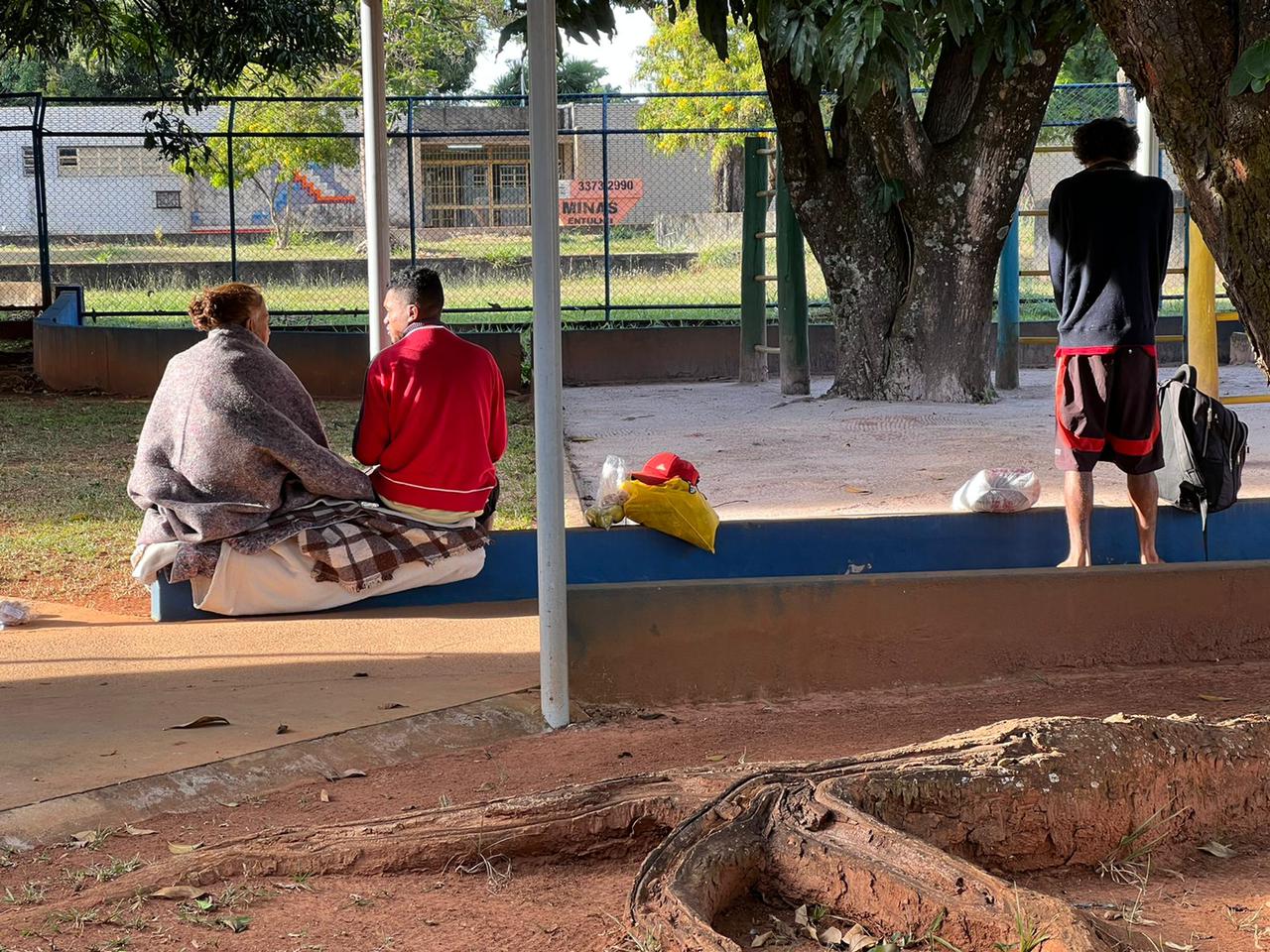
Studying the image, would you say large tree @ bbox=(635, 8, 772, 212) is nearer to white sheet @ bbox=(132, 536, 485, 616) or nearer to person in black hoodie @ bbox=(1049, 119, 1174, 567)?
person in black hoodie @ bbox=(1049, 119, 1174, 567)

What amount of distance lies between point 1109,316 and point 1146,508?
70 cm

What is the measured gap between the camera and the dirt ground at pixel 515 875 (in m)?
2.64

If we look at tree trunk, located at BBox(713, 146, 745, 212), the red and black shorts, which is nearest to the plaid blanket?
the red and black shorts

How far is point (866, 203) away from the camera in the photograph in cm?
1042

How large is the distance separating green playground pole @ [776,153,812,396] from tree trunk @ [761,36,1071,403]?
478 mm

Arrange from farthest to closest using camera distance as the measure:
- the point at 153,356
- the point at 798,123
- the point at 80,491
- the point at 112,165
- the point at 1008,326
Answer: the point at 112,165 < the point at 1008,326 < the point at 153,356 < the point at 798,123 < the point at 80,491

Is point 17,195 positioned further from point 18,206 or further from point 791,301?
point 791,301

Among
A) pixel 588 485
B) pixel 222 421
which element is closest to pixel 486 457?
pixel 222 421

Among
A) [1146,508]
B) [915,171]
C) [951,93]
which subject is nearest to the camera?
[1146,508]

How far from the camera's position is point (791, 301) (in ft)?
37.6

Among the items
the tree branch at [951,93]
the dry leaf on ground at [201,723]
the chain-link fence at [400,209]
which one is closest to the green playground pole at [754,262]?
the tree branch at [951,93]

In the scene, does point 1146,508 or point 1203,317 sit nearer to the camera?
point 1146,508

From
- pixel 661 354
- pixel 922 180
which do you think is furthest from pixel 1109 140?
pixel 661 354

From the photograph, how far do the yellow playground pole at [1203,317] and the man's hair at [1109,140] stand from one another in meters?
2.74
